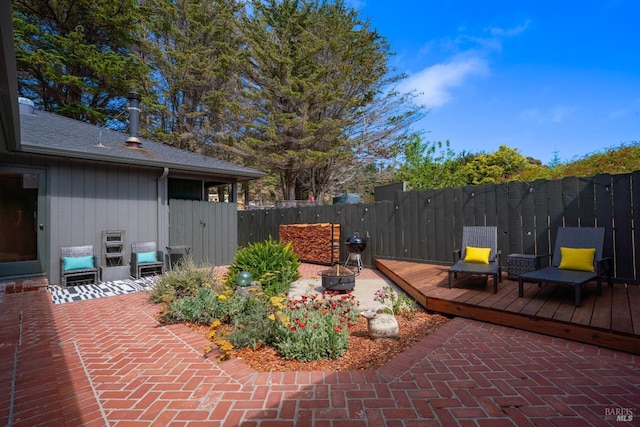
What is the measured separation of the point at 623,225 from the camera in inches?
168

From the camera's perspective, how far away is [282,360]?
2676 millimetres

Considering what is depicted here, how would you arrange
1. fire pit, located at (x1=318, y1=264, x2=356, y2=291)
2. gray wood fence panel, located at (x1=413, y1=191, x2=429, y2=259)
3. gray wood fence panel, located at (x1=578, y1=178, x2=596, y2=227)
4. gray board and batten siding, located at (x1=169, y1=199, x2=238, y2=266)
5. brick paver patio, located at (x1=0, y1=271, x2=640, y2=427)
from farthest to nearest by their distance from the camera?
gray board and batten siding, located at (x1=169, y1=199, x2=238, y2=266), gray wood fence panel, located at (x1=413, y1=191, x2=429, y2=259), fire pit, located at (x1=318, y1=264, x2=356, y2=291), gray wood fence panel, located at (x1=578, y1=178, x2=596, y2=227), brick paver patio, located at (x1=0, y1=271, x2=640, y2=427)

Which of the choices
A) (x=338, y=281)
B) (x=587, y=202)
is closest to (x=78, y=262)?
(x=338, y=281)

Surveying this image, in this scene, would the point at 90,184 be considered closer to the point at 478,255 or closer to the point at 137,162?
the point at 137,162

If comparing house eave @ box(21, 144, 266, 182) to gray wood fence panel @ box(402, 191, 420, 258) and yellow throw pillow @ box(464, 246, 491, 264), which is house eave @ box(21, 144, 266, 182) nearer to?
gray wood fence panel @ box(402, 191, 420, 258)

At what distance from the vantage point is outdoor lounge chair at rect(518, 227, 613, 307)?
3.58m

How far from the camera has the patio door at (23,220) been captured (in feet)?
18.6

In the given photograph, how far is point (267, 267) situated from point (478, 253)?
3517 mm

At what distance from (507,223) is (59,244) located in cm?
850

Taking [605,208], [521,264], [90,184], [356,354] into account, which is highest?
[90,184]

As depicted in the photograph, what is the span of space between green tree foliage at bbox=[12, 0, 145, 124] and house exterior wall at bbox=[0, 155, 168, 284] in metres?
10.2

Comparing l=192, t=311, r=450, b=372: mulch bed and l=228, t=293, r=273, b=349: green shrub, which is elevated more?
l=228, t=293, r=273, b=349: green shrub

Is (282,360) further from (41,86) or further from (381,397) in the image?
(41,86)

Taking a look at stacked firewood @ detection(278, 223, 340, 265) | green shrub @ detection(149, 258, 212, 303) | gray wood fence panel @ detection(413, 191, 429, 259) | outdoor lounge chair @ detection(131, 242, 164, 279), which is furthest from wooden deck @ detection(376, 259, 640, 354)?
outdoor lounge chair @ detection(131, 242, 164, 279)
